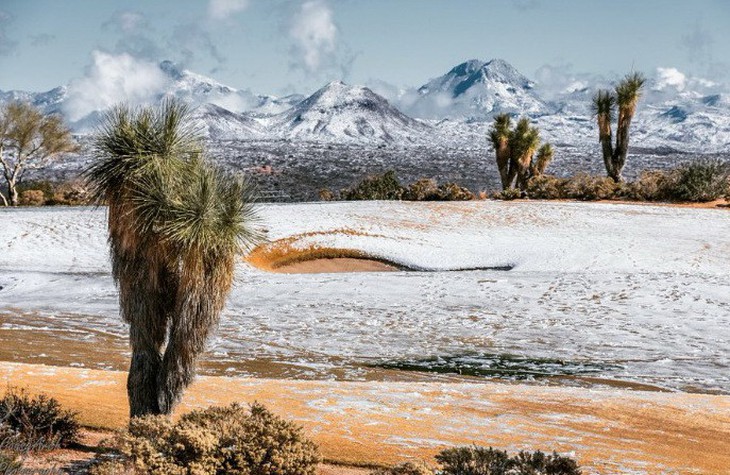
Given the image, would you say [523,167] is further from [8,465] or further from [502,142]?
[8,465]

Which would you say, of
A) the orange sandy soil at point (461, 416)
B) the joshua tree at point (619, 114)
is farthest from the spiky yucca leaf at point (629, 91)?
the orange sandy soil at point (461, 416)

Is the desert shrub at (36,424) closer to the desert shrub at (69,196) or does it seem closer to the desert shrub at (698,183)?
the desert shrub at (69,196)

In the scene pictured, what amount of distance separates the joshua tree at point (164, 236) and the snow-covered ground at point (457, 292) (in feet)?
17.8

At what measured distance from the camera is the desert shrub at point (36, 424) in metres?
8.45

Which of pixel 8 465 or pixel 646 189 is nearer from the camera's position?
pixel 8 465

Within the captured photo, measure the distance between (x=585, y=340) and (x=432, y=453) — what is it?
9691 mm

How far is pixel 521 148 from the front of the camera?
143 feet

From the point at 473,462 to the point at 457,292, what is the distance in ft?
49.2

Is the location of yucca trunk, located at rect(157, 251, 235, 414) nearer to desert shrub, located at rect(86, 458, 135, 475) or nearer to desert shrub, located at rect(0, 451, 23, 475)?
desert shrub, located at rect(86, 458, 135, 475)

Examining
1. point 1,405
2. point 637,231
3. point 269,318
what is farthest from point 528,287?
point 1,405

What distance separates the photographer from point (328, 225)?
29.4 m

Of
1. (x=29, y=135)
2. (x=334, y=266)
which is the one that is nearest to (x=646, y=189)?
(x=334, y=266)

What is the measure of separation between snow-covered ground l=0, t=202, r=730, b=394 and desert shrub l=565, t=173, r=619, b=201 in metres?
5.56

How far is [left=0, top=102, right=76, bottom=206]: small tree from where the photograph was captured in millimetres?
51375
